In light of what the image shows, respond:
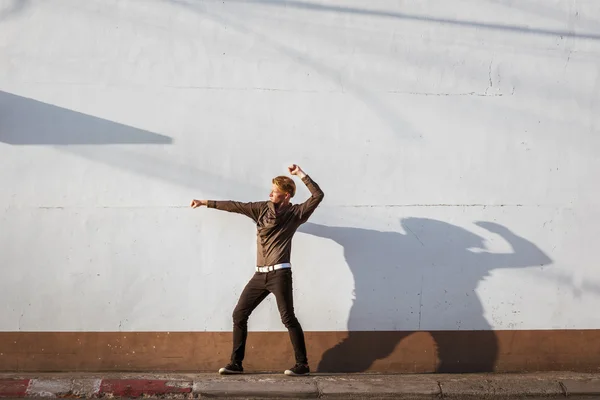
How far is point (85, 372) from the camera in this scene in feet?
29.5

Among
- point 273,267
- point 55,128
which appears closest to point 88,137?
point 55,128

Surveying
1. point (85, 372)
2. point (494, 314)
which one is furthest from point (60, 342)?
point (494, 314)

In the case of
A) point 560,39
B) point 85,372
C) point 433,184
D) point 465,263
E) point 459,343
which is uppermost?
point 560,39

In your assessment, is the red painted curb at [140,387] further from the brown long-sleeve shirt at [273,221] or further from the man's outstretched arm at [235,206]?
the man's outstretched arm at [235,206]

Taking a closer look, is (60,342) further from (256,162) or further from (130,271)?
(256,162)

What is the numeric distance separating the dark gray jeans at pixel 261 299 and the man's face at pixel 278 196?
1.97 ft

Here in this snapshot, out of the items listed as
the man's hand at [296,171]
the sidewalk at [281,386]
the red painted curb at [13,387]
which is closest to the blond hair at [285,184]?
the man's hand at [296,171]

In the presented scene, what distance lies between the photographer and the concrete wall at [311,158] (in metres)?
8.93

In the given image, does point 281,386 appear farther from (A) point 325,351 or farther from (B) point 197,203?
(B) point 197,203

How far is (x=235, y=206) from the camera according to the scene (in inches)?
342

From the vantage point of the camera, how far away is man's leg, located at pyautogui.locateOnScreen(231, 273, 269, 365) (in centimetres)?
Result: 873

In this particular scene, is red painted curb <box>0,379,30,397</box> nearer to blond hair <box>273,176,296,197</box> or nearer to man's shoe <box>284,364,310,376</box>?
man's shoe <box>284,364,310,376</box>

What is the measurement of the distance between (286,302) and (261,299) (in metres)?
0.27

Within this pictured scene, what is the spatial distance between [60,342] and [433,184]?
3671 mm
